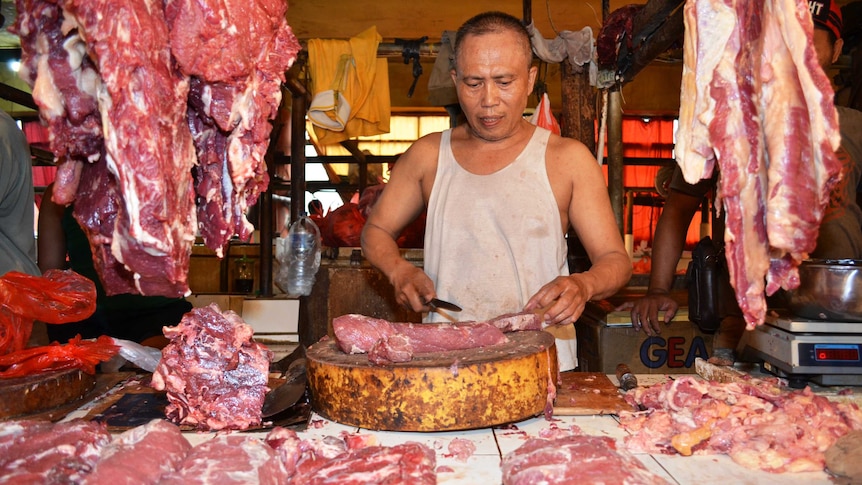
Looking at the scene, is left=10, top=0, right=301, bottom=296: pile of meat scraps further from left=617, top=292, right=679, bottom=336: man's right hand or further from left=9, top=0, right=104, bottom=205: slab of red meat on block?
left=617, top=292, right=679, bottom=336: man's right hand

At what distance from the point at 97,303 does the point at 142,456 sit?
3.54 metres

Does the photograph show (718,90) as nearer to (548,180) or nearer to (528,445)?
(528,445)

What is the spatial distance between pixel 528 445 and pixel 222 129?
4.72ft

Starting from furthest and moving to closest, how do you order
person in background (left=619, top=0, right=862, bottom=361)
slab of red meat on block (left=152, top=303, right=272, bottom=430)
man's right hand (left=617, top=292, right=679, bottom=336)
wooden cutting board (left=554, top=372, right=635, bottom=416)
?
man's right hand (left=617, top=292, right=679, bottom=336) < person in background (left=619, top=0, right=862, bottom=361) < wooden cutting board (left=554, top=372, right=635, bottom=416) < slab of red meat on block (left=152, top=303, right=272, bottom=430)

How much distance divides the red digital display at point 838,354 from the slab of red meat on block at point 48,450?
2709 millimetres

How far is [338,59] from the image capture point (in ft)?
19.2

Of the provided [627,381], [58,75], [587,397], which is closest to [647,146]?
[627,381]

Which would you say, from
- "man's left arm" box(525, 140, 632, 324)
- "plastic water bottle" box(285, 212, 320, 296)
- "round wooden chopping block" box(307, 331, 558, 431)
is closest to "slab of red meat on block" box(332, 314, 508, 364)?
"round wooden chopping block" box(307, 331, 558, 431)

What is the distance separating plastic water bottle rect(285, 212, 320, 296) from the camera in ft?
20.8

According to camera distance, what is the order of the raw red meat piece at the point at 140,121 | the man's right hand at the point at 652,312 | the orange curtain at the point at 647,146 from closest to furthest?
the raw red meat piece at the point at 140,121 < the man's right hand at the point at 652,312 < the orange curtain at the point at 647,146

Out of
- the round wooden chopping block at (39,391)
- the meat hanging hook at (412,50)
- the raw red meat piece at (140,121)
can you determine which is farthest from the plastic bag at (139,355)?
the meat hanging hook at (412,50)

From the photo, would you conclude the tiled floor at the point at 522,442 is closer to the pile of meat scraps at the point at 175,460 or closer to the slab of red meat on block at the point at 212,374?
the pile of meat scraps at the point at 175,460

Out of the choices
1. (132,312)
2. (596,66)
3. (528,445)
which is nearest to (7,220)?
(132,312)

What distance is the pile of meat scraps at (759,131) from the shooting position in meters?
1.91
